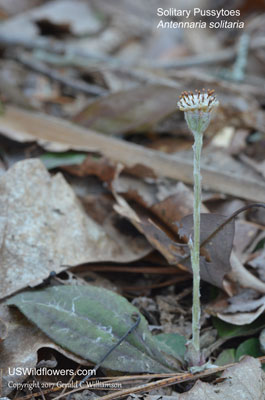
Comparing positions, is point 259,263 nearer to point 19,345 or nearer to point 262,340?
point 262,340

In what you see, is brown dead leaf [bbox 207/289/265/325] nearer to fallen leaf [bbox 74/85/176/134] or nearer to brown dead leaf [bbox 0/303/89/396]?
brown dead leaf [bbox 0/303/89/396]

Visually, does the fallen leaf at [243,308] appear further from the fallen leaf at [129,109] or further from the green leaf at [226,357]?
the fallen leaf at [129,109]

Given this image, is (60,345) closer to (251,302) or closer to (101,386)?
(101,386)

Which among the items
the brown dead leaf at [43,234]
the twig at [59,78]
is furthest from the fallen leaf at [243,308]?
the twig at [59,78]

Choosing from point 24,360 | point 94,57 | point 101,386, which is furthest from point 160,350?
point 94,57

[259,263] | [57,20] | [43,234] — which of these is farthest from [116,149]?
[57,20]

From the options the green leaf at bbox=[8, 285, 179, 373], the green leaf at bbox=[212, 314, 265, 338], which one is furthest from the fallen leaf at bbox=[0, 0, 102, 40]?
the green leaf at bbox=[212, 314, 265, 338]
